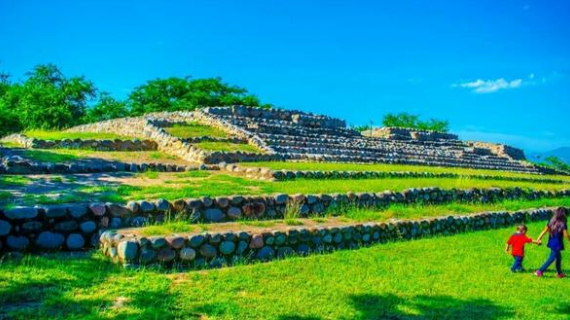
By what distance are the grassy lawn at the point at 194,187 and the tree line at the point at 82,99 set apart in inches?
850

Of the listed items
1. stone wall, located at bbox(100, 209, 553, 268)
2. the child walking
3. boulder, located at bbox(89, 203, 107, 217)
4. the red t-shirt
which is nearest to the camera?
stone wall, located at bbox(100, 209, 553, 268)

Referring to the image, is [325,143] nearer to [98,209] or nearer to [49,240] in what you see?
[98,209]

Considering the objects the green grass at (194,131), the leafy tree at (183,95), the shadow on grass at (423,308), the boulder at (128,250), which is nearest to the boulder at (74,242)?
the boulder at (128,250)

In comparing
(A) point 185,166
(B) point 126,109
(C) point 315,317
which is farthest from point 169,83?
(C) point 315,317

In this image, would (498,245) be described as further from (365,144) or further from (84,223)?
(365,144)

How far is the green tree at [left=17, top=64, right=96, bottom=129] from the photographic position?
3428cm

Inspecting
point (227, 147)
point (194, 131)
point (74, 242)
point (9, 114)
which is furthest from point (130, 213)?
point (9, 114)

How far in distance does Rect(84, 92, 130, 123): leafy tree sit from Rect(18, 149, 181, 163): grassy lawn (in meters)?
22.8

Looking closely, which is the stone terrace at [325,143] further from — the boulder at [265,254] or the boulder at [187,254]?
the boulder at [187,254]

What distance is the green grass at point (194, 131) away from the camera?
22.7m

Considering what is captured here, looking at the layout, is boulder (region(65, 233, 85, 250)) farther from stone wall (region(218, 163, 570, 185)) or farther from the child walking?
the child walking

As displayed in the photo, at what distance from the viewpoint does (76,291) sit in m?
7.05

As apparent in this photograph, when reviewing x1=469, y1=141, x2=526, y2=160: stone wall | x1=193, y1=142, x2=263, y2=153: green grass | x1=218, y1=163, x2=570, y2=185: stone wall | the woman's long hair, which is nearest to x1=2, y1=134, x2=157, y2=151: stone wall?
x1=193, y1=142, x2=263, y2=153: green grass

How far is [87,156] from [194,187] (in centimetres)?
638
